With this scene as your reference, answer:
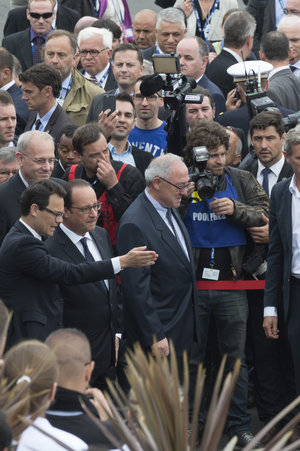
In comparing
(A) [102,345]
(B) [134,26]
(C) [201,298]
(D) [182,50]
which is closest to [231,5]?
(B) [134,26]

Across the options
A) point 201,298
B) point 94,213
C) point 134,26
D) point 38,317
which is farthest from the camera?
point 134,26

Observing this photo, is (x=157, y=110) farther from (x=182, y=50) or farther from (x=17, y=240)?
(x=17, y=240)

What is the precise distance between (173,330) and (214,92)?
3181 millimetres

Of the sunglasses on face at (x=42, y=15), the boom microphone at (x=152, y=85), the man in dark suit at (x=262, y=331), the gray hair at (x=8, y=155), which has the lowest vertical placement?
the man in dark suit at (x=262, y=331)

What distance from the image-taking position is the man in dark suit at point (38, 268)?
580cm

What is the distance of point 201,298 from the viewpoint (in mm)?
6855

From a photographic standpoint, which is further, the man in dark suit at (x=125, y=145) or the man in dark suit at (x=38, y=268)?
the man in dark suit at (x=125, y=145)

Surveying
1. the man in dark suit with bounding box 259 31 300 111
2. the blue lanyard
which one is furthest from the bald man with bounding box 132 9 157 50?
the man in dark suit with bounding box 259 31 300 111

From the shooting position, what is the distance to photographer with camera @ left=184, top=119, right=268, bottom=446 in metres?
6.80

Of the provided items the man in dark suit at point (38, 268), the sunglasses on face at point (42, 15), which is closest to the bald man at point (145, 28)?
the sunglasses on face at point (42, 15)

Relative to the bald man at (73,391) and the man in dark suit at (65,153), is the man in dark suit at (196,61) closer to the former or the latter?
the man in dark suit at (65,153)

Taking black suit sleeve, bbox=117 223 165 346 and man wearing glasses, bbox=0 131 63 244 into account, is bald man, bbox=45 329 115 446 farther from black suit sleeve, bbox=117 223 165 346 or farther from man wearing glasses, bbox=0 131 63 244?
man wearing glasses, bbox=0 131 63 244

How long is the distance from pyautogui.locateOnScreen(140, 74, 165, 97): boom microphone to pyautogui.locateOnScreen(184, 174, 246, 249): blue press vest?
0.92m

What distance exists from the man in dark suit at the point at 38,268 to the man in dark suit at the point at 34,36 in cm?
501
